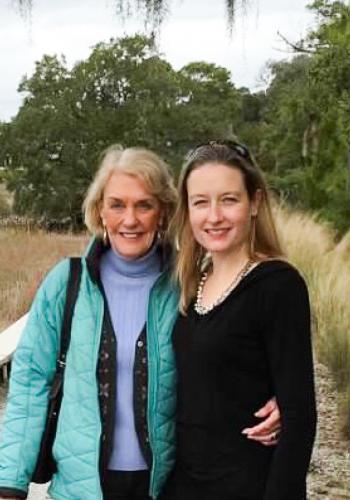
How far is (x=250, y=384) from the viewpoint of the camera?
208 cm

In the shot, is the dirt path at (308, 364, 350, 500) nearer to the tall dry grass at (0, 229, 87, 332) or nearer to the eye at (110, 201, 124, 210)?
the eye at (110, 201, 124, 210)

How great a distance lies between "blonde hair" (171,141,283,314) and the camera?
2223 mm

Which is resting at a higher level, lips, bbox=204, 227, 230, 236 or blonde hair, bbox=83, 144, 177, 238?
blonde hair, bbox=83, 144, 177, 238

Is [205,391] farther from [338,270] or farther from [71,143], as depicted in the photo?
[71,143]

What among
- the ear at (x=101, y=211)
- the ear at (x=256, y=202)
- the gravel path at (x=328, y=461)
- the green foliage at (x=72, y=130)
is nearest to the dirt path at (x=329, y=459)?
the gravel path at (x=328, y=461)

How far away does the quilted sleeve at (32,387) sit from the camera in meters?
2.37

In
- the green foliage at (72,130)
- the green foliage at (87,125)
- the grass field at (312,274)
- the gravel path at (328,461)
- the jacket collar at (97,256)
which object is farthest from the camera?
the green foliage at (72,130)

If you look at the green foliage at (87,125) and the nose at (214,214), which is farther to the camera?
the green foliage at (87,125)

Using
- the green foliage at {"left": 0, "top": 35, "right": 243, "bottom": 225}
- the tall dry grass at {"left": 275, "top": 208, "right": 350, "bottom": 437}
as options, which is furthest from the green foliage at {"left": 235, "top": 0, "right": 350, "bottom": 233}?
the green foliage at {"left": 0, "top": 35, "right": 243, "bottom": 225}

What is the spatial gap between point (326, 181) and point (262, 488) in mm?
15626

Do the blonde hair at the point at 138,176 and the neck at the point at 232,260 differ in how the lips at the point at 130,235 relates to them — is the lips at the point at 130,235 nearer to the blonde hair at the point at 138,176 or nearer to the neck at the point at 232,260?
the blonde hair at the point at 138,176

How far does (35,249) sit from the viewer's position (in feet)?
52.3

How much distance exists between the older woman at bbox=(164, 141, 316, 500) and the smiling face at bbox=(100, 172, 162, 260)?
5.0 inches

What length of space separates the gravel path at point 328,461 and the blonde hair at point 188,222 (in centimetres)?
246
